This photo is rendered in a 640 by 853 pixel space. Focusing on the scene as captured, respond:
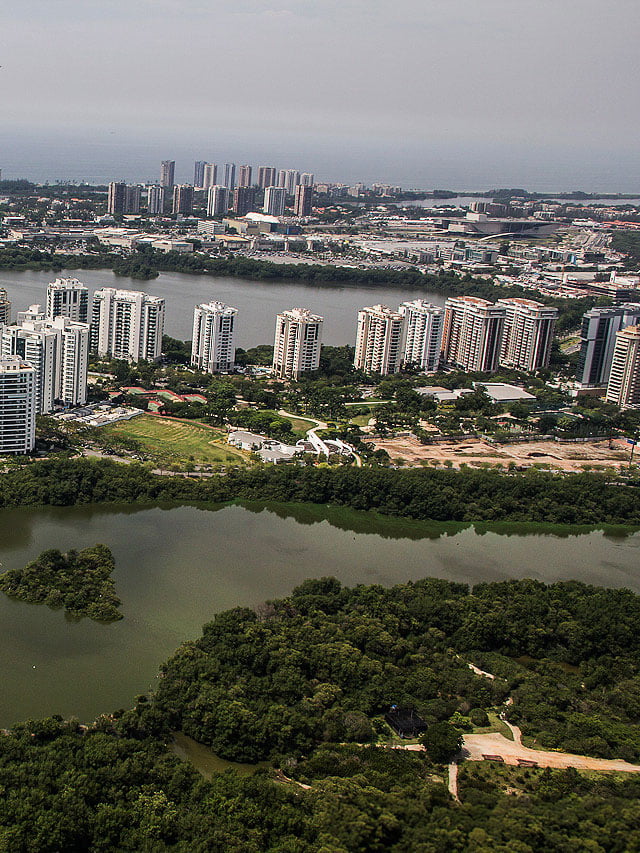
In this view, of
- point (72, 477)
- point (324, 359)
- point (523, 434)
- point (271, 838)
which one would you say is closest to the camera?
point (271, 838)

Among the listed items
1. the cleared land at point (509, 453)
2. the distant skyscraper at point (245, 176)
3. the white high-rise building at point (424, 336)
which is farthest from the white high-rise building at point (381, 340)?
the distant skyscraper at point (245, 176)

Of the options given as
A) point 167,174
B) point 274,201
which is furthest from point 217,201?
point 167,174

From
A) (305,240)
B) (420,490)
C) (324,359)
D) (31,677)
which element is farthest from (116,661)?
(305,240)

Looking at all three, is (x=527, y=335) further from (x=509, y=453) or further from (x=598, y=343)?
(x=509, y=453)

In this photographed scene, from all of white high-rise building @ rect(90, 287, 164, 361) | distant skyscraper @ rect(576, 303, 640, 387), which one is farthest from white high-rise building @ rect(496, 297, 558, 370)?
white high-rise building @ rect(90, 287, 164, 361)

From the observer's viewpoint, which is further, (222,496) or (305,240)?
(305,240)

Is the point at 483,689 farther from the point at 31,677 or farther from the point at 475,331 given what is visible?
the point at 475,331

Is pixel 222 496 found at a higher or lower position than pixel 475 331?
lower
